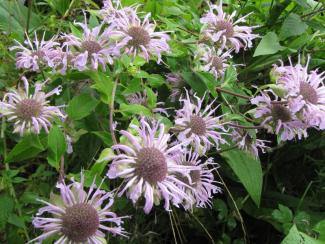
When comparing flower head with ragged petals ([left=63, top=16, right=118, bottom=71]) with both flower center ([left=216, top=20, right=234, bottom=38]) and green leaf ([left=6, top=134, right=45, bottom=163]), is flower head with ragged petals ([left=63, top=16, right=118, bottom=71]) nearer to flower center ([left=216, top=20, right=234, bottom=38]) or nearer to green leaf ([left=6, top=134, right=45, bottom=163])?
green leaf ([left=6, top=134, right=45, bottom=163])

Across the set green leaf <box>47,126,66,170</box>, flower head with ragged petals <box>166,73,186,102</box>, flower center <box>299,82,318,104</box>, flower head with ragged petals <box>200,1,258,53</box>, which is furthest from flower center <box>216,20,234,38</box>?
green leaf <box>47,126,66,170</box>

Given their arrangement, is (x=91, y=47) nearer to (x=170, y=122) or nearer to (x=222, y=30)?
(x=170, y=122)

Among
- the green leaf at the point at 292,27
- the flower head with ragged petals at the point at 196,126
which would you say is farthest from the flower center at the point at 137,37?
the green leaf at the point at 292,27

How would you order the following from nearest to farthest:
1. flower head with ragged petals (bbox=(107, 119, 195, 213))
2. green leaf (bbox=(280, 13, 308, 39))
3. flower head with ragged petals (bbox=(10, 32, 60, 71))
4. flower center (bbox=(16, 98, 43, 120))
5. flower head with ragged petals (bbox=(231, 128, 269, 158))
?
flower head with ragged petals (bbox=(107, 119, 195, 213)), flower center (bbox=(16, 98, 43, 120)), flower head with ragged petals (bbox=(10, 32, 60, 71)), flower head with ragged petals (bbox=(231, 128, 269, 158)), green leaf (bbox=(280, 13, 308, 39))

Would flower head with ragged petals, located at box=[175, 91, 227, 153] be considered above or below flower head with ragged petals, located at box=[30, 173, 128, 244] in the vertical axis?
above

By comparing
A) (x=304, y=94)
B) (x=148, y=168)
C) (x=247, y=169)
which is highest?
(x=304, y=94)

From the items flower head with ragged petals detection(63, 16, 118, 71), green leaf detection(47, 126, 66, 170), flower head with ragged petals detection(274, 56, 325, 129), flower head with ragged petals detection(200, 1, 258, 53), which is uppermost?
flower head with ragged petals detection(274, 56, 325, 129)

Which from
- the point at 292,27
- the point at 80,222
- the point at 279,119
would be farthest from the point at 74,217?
the point at 292,27
